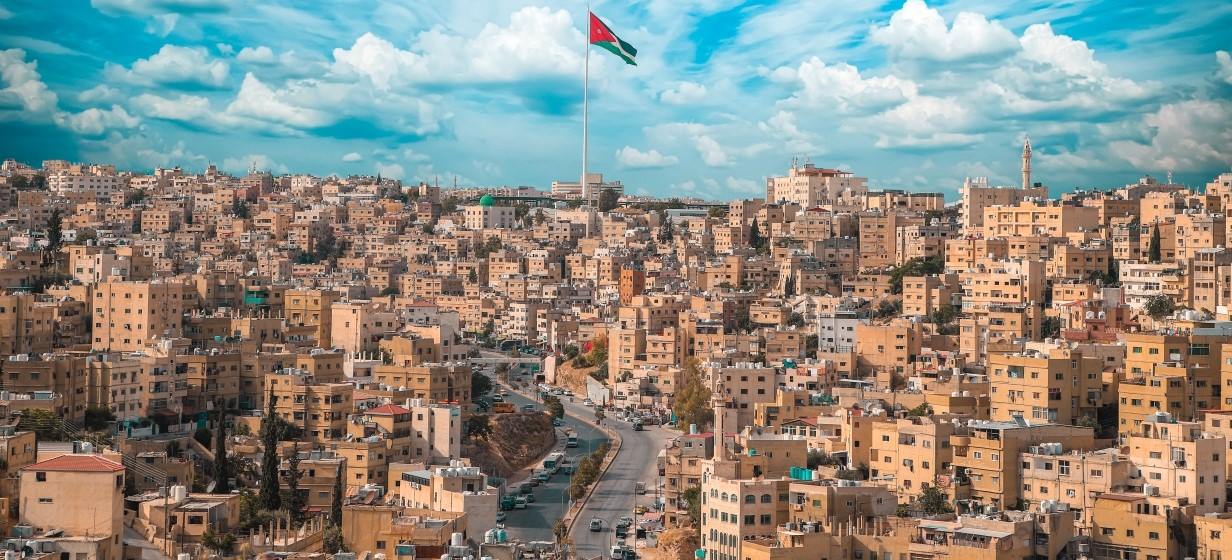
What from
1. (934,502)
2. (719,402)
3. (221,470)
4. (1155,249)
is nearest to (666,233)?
(1155,249)

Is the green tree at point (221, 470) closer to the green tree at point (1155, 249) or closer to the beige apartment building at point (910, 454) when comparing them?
the beige apartment building at point (910, 454)

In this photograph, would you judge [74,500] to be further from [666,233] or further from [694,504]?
[666,233]

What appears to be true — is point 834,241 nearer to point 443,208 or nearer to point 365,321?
point 365,321

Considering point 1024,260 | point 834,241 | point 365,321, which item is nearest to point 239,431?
point 365,321

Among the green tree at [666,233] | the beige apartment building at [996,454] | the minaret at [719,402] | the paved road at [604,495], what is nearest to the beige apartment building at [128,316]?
the paved road at [604,495]

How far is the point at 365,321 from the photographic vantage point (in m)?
33.0

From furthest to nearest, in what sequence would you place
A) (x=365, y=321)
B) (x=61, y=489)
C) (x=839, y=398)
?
(x=365, y=321) → (x=839, y=398) → (x=61, y=489)

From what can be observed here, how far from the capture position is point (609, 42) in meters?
48.2

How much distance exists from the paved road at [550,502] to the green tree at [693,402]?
1.62m

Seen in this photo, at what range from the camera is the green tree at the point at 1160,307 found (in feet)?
94.3

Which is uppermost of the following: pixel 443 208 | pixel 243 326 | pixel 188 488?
pixel 443 208

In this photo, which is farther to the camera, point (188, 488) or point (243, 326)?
point (243, 326)

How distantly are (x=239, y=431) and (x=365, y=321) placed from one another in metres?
8.82

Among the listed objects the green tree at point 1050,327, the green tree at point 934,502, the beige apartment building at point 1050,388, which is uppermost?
the green tree at point 1050,327
